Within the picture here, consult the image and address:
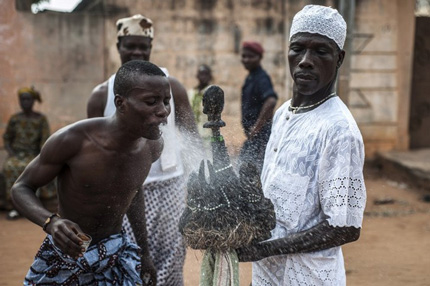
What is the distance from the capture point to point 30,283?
8.77 ft

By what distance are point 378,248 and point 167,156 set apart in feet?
11.4

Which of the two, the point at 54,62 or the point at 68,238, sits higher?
the point at 54,62

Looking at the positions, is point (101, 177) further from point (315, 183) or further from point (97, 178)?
point (315, 183)

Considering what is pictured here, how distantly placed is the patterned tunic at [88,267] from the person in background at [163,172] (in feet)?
2.97

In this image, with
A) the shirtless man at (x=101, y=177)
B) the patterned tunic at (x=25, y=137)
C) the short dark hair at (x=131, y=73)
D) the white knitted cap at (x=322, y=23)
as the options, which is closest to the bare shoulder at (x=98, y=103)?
the shirtless man at (x=101, y=177)

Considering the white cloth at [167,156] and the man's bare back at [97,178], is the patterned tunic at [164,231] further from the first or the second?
the man's bare back at [97,178]

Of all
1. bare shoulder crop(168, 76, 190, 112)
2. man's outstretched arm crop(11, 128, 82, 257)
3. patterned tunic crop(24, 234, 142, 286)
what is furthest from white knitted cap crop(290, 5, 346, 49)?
bare shoulder crop(168, 76, 190, 112)

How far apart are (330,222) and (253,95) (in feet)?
15.0

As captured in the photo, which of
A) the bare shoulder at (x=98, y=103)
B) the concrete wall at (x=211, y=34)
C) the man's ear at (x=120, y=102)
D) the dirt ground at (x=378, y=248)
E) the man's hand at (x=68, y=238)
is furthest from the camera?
the concrete wall at (x=211, y=34)

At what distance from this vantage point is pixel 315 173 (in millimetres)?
2098

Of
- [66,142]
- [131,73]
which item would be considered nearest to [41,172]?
[66,142]

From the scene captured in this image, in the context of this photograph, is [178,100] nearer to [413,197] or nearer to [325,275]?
[325,275]

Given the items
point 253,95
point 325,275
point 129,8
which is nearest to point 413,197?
point 253,95

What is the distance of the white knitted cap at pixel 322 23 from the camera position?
2.11m
